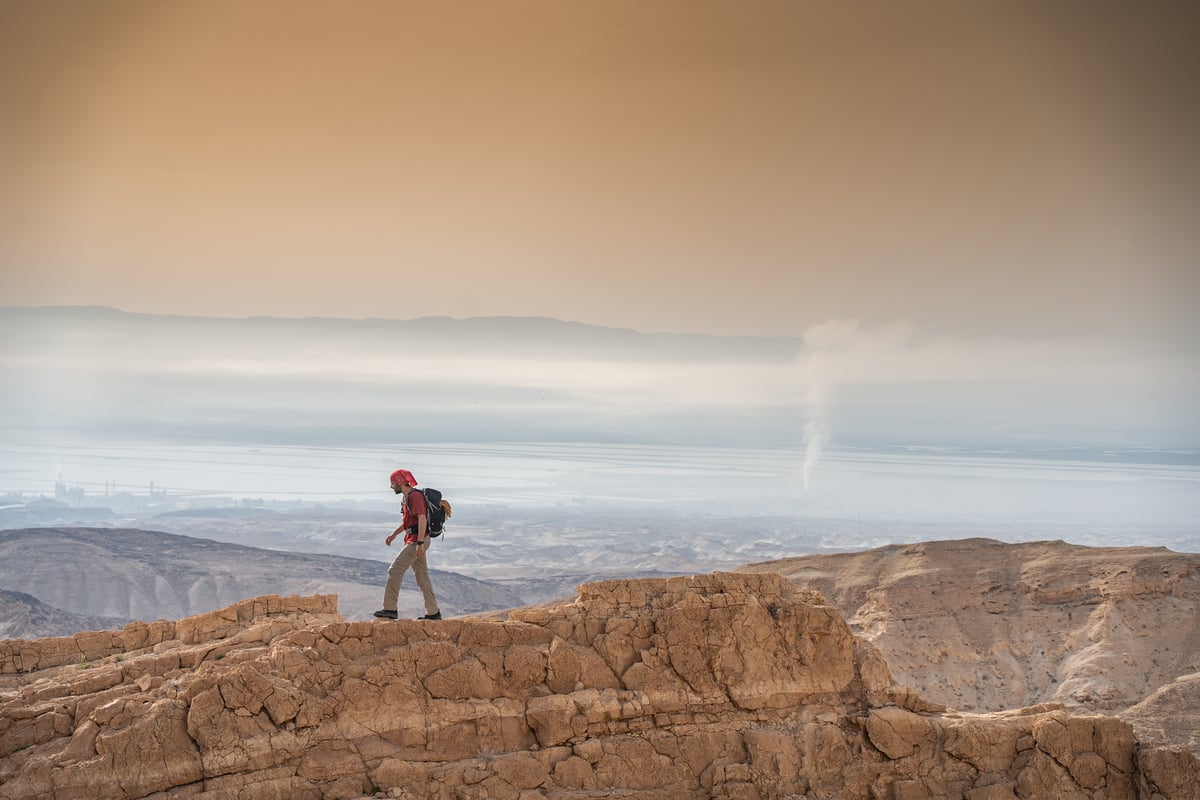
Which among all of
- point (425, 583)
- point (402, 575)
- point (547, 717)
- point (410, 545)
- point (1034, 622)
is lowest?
point (1034, 622)

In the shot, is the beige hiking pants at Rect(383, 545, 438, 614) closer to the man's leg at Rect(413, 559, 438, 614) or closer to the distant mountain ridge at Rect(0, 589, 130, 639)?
the man's leg at Rect(413, 559, 438, 614)

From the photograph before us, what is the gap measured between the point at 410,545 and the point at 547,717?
3516mm

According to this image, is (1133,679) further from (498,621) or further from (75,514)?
(75,514)

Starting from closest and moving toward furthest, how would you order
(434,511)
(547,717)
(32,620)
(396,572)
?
(547,717) → (396,572) → (434,511) → (32,620)

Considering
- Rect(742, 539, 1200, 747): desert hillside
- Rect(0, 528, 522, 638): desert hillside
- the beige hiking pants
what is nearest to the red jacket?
the beige hiking pants

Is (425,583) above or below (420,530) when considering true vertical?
below

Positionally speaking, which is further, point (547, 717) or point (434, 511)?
point (434, 511)

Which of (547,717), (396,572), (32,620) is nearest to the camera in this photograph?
(547,717)

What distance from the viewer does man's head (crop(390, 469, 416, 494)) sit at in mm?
19422

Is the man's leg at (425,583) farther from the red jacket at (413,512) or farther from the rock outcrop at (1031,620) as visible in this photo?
the rock outcrop at (1031,620)

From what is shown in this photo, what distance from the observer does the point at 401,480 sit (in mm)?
19469

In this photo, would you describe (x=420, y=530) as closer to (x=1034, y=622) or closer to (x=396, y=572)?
(x=396, y=572)

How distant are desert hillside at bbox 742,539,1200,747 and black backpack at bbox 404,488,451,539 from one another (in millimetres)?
32893

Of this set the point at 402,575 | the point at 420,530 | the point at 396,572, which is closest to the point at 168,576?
the point at 396,572
